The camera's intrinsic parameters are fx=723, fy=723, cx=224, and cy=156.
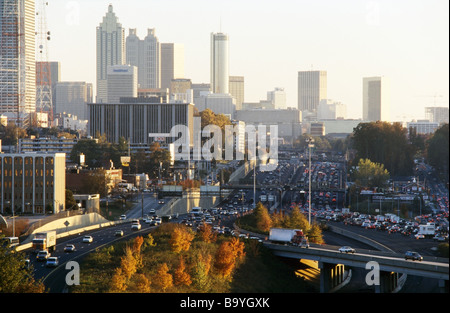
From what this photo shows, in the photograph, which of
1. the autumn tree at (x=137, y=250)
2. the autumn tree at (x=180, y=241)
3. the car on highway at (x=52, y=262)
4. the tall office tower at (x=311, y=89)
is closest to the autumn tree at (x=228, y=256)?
the autumn tree at (x=180, y=241)

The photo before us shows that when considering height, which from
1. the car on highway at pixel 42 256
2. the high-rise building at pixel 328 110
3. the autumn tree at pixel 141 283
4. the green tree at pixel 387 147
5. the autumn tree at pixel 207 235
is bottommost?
the car on highway at pixel 42 256

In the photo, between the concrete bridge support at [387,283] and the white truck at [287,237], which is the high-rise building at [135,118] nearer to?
the white truck at [287,237]

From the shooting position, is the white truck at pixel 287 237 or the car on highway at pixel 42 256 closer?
the car on highway at pixel 42 256

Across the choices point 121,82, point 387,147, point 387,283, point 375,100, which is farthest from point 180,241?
point 121,82

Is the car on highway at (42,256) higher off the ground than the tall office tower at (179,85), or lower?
lower

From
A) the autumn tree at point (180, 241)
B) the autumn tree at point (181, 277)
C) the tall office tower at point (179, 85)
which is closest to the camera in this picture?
the autumn tree at point (181, 277)

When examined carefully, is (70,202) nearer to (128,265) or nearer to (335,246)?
(335,246)

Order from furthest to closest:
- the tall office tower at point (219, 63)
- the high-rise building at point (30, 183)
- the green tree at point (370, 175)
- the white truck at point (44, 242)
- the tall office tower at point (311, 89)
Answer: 1. the tall office tower at point (311, 89)
2. the tall office tower at point (219, 63)
3. the green tree at point (370, 175)
4. the high-rise building at point (30, 183)
5. the white truck at point (44, 242)

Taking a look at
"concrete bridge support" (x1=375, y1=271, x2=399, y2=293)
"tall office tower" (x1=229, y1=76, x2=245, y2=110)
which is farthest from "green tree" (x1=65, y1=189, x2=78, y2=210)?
"tall office tower" (x1=229, y1=76, x2=245, y2=110)
